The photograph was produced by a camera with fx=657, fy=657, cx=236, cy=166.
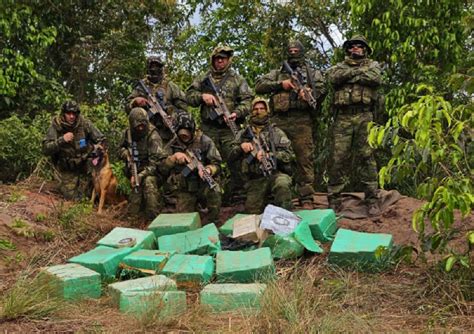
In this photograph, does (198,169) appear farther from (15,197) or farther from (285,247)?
(15,197)

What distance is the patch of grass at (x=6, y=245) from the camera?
6.09 meters

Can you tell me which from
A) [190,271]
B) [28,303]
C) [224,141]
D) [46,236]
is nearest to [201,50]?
Answer: [224,141]

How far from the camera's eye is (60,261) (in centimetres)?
613

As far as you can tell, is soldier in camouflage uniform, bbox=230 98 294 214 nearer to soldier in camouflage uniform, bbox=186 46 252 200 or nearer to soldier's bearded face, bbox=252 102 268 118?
soldier's bearded face, bbox=252 102 268 118

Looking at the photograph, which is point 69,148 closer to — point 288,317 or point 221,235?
point 221,235

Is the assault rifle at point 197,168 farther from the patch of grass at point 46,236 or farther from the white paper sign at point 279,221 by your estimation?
the patch of grass at point 46,236

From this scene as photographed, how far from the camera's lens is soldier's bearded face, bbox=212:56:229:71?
7996 millimetres

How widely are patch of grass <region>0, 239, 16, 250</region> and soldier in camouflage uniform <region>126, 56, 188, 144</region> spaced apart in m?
2.54

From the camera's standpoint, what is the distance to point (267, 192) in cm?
741

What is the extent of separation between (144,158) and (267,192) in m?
1.61

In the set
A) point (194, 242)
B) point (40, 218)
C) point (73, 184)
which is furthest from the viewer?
point (73, 184)

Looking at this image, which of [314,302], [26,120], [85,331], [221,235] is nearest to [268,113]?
[221,235]

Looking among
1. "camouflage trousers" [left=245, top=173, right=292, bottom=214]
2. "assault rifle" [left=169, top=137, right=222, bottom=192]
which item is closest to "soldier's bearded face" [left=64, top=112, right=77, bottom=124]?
"assault rifle" [left=169, top=137, right=222, bottom=192]

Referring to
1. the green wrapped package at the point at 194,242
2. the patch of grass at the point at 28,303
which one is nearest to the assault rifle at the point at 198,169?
the green wrapped package at the point at 194,242
